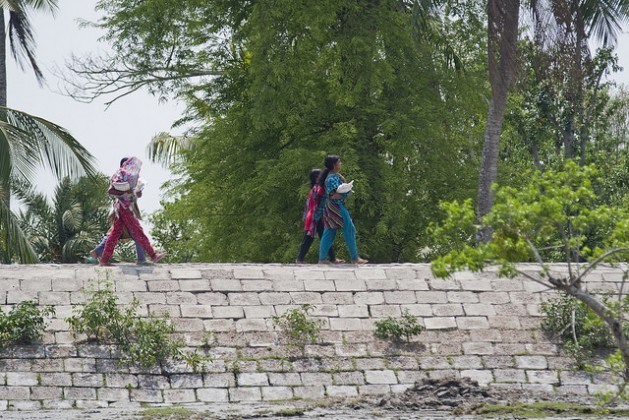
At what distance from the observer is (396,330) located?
1312cm

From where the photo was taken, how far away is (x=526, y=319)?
45.3 ft

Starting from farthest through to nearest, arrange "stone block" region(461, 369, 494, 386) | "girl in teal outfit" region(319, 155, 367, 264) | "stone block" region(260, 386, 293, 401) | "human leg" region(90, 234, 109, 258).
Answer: "girl in teal outfit" region(319, 155, 367, 264)
"human leg" region(90, 234, 109, 258)
"stone block" region(461, 369, 494, 386)
"stone block" region(260, 386, 293, 401)

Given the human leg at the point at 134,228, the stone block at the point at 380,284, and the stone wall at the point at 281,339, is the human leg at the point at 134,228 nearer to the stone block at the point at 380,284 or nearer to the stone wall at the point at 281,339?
the stone wall at the point at 281,339

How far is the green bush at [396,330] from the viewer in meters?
13.1

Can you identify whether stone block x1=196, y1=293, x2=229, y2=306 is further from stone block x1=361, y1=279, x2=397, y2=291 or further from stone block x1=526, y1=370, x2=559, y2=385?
stone block x1=526, y1=370, x2=559, y2=385

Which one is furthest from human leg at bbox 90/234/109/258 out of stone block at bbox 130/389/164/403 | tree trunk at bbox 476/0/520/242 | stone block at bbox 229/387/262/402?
tree trunk at bbox 476/0/520/242

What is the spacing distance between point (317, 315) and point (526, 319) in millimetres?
2328

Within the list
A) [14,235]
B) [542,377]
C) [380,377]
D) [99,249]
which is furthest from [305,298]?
[14,235]

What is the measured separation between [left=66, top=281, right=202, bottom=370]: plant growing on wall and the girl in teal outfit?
2752mm

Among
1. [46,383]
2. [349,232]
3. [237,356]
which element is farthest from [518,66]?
[46,383]

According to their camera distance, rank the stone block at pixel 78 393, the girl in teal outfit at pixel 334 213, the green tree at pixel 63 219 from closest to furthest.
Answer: the stone block at pixel 78 393 < the girl in teal outfit at pixel 334 213 < the green tree at pixel 63 219

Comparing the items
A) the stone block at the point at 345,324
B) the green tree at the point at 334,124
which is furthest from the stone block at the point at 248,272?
the green tree at the point at 334,124

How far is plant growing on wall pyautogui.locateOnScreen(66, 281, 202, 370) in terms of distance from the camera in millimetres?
12227

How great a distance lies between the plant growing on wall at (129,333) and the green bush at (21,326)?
0.30 meters
